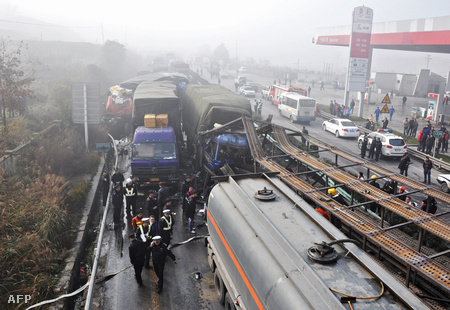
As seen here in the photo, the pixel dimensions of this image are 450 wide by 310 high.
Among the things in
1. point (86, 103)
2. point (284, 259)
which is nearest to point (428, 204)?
point (284, 259)

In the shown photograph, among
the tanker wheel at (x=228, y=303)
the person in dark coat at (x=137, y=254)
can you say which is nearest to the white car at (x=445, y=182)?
the tanker wheel at (x=228, y=303)

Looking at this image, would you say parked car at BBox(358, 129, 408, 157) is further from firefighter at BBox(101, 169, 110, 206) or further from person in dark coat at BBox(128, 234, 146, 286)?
person in dark coat at BBox(128, 234, 146, 286)

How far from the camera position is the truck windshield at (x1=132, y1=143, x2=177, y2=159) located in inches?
649

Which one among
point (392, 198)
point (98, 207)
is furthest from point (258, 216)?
point (98, 207)

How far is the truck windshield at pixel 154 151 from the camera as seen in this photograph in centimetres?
1648

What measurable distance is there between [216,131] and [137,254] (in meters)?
8.22

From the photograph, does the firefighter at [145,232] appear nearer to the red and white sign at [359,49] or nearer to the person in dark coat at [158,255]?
the person in dark coat at [158,255]

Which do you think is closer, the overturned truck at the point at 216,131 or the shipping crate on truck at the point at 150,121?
the overturned truck at the point at 216,131

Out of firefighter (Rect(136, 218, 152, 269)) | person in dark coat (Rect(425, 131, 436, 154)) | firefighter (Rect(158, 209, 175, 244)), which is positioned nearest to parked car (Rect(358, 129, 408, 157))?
person in dark coat (Rect(425, 131, 436, 154))

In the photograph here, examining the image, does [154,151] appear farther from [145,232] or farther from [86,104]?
[145,232]

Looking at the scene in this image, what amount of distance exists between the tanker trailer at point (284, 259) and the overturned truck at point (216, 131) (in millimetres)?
5540

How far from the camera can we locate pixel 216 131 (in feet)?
54.8

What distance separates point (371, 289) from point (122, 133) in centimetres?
2380

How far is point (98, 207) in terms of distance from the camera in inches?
601
